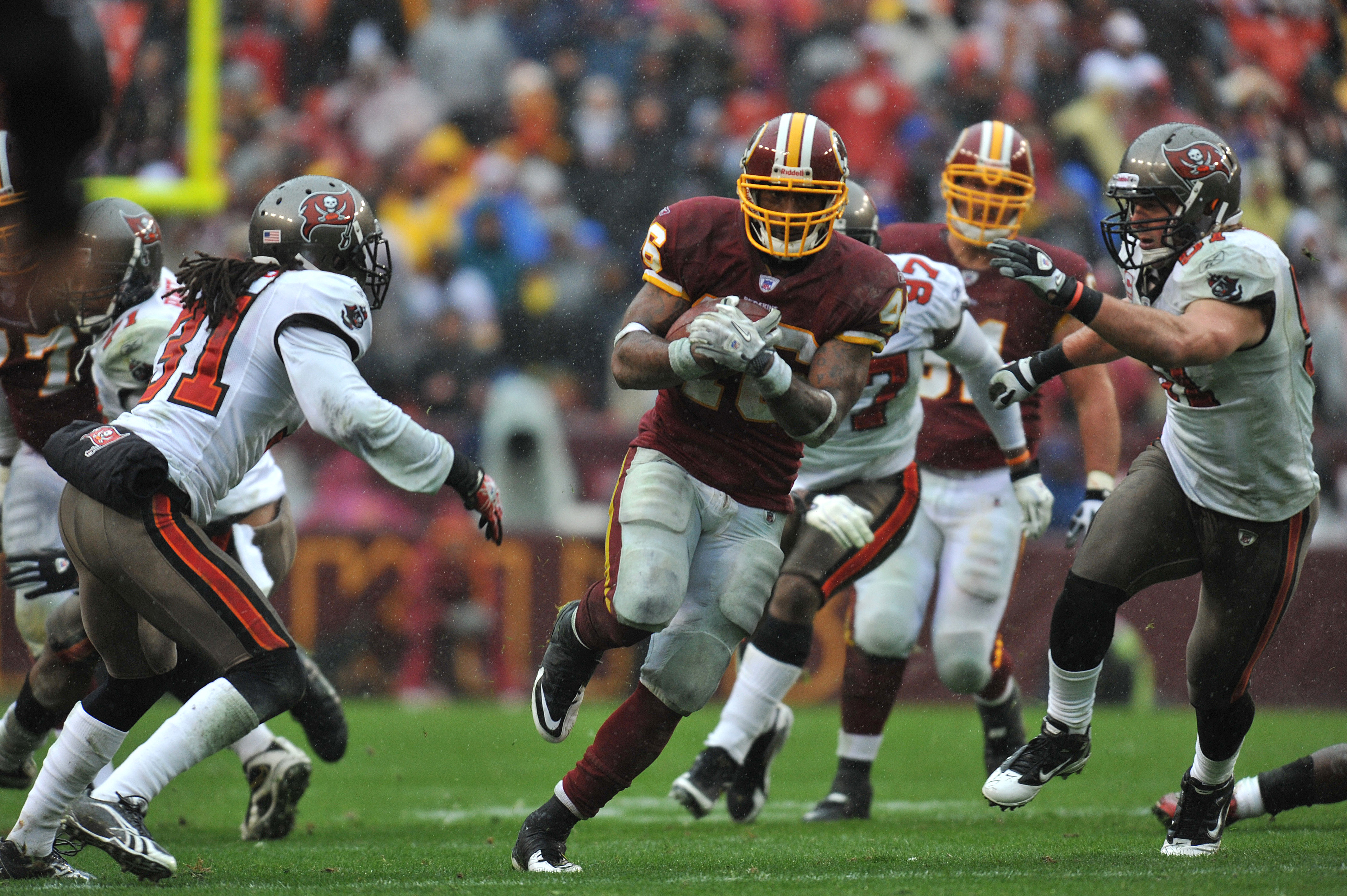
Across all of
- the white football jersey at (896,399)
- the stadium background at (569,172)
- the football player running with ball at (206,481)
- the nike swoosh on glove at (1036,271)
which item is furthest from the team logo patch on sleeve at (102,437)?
the stadium background at (569,172)

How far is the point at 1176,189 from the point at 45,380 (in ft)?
11.8

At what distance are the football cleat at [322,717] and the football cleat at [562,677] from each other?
136 cm

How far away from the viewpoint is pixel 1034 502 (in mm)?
5234

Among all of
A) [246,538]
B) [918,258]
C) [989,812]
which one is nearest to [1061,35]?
[918,258]

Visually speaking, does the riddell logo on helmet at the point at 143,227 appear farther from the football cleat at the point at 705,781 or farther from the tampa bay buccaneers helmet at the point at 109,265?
the football cleat at the point at 705,781

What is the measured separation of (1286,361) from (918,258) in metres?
1.56

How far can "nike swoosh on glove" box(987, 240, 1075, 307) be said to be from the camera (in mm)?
3654

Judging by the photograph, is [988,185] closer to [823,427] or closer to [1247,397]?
[1247,397]

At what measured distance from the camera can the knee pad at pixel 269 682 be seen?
11.6 ft

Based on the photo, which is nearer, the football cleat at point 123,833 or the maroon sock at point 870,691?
the football cleat at point 123,833

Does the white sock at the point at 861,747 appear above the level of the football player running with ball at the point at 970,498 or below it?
below

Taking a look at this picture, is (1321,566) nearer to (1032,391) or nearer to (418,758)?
(1032,391)

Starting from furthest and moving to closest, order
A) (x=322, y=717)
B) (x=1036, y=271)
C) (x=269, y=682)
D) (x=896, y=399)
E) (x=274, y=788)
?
(x=896, y=399)
(x=322, y=717)
(x=274, y=788)
(x=1036, y=271)
(x=269, y=682)

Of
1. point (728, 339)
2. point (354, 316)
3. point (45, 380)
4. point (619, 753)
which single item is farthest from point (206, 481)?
point (45, 380)
